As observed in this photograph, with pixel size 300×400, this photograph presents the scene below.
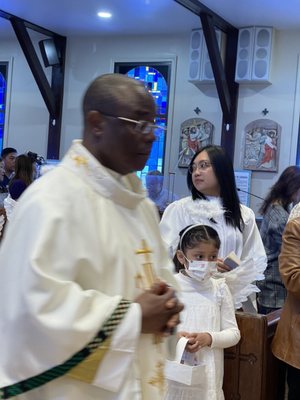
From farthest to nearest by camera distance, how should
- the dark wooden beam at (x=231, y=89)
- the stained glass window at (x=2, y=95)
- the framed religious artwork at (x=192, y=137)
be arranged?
the stained glass window at (x=2, y=95) < the framed religious artwork at (x=192, y=137) < the dark wooden beam at (x=231, y=89)

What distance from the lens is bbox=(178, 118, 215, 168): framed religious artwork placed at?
9.57 m

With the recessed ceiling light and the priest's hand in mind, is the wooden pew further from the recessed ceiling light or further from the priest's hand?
the recessed ceiling light

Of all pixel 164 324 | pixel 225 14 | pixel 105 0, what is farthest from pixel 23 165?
pixel 164 324

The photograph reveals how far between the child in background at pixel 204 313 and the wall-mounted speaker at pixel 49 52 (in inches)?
319

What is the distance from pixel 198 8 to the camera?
8219 millimetres

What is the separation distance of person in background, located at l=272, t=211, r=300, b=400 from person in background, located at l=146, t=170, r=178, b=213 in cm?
527

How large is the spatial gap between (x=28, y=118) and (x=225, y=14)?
162 inches

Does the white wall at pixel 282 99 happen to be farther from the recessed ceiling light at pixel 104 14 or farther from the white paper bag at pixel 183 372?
Result: the white paper bag at pixel 183 372

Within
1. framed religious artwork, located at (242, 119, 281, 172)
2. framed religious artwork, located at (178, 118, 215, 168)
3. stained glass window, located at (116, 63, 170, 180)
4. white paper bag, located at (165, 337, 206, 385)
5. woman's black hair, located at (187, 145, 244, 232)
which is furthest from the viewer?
stained glass window, located at (116, 63, 170, 180)

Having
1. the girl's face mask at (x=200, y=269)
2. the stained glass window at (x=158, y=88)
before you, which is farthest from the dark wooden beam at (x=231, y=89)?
the girl's face mask at (x=200, y=269)

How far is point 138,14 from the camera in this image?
900 centimetres

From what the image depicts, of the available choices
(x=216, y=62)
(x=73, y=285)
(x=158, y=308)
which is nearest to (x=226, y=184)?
(x=158, y=308)

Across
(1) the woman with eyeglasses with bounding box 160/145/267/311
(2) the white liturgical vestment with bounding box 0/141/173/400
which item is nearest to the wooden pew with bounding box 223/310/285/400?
(1) the woman with eyeglasses with bounding box 160/145/267/311

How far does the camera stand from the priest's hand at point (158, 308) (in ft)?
4.86
